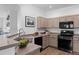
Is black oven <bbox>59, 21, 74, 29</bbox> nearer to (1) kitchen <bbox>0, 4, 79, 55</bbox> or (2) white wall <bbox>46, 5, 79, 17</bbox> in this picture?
(1) kitchen <bbox>0, 4, 79, 55</bbox>

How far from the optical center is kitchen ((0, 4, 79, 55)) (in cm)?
124

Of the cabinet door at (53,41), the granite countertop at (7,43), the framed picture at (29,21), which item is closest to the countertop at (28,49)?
the granite countertop at (7,43)

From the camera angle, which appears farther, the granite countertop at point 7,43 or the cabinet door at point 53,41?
the cabinet door at point 53,41

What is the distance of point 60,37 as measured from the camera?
4.46 feet

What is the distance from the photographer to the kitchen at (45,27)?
1244 mm

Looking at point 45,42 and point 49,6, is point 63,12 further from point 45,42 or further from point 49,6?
point 45,42

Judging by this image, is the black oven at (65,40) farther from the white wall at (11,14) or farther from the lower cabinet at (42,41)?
the white wall at (11,14)

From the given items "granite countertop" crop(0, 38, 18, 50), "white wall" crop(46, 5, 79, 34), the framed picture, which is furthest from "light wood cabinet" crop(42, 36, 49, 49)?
"granite countertop" crop(0, 38, 18, 50)

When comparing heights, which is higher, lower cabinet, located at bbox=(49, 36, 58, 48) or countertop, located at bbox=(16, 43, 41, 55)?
lower cabinet, located at bbox=(49, 36, 58, 48)

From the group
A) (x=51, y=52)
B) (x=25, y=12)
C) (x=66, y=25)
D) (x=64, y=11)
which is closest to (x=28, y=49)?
(x=51, y=52)

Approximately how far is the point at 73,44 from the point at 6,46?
1101 mm
